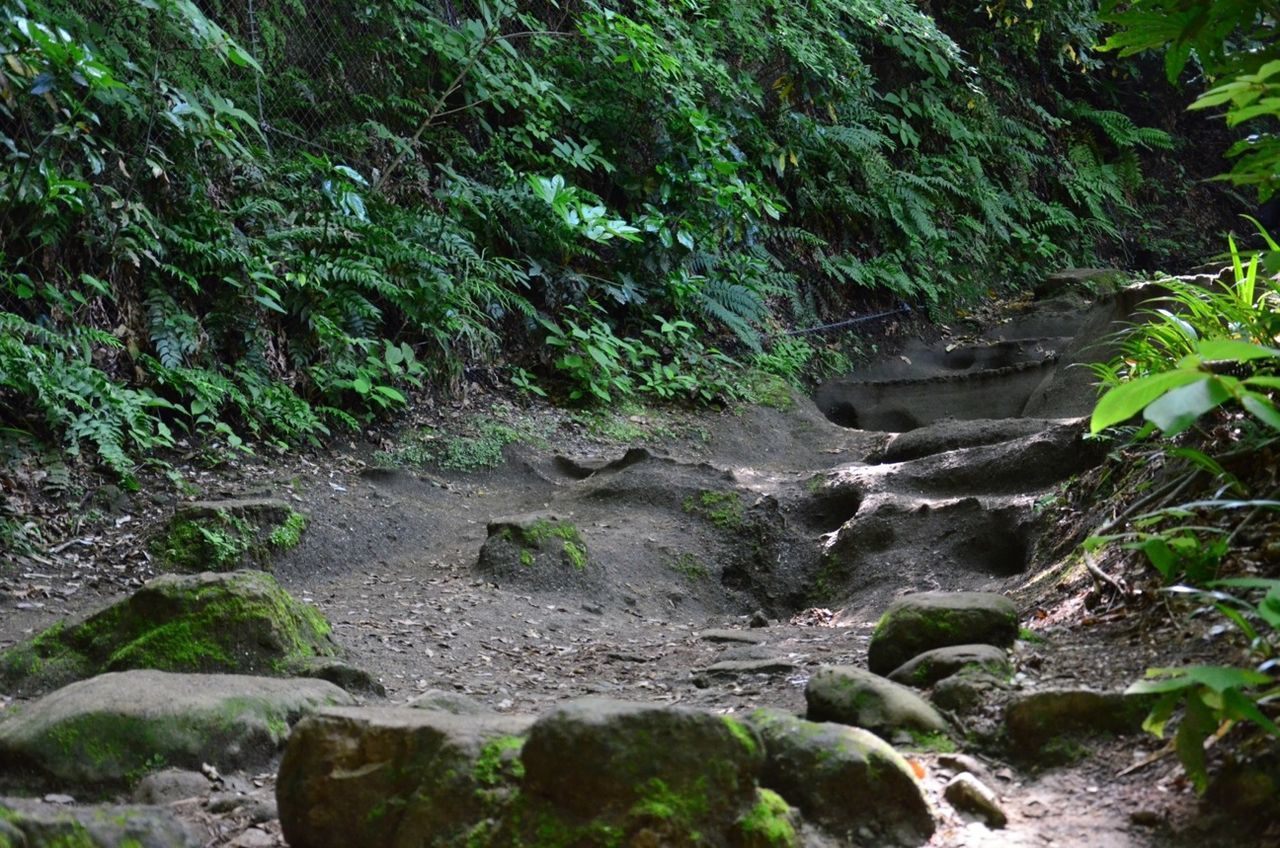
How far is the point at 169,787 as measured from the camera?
105 inches

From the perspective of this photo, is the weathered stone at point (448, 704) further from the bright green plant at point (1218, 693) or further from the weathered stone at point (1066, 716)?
the bright green plant at point (1218, 693)

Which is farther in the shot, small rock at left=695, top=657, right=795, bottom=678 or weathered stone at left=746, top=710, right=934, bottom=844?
small rock at left=695, top=657, right=795, bottom=678

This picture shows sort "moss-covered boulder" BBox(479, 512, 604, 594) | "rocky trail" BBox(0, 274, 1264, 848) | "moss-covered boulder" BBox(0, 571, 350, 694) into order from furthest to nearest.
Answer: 1. "moss-covered boulder" BBox(479, 512, 604, 594)
2. "moss-covered boulder" BBox(0, 571, 350, 694)
3. "rocky trail" BBox(0, 274, 1264, 848)

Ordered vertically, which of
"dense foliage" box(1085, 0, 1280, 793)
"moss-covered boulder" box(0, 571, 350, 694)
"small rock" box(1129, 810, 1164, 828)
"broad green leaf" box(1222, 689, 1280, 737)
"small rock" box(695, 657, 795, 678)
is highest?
"dense foliage" box(1085, 0, 1280, 793)

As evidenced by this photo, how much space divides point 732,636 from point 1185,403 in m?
2.81

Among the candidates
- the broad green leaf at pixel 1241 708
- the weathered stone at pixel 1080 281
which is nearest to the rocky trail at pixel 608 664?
the broad green leaf at pixel 1241 708

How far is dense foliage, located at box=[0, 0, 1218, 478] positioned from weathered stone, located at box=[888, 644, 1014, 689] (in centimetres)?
410

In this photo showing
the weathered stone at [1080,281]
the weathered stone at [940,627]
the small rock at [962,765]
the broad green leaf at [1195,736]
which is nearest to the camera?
the broad green leaf at [1195,736]

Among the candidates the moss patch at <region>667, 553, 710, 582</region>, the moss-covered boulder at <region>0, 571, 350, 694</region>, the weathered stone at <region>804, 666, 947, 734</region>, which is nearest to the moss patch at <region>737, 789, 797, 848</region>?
the weathered stone at <region>804, 666, 947, 734</region>

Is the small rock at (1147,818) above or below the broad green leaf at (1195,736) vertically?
below

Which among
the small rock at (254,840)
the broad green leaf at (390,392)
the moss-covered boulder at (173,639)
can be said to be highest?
the small rock at (254,840)

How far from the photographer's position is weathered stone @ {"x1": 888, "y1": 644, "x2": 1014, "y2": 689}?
9.43ft

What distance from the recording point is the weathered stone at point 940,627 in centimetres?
312

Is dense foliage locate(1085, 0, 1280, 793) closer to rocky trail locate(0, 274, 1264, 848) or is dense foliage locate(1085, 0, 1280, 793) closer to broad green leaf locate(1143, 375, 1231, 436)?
broad green leaf locate(1143, 375, 1231, 436)
